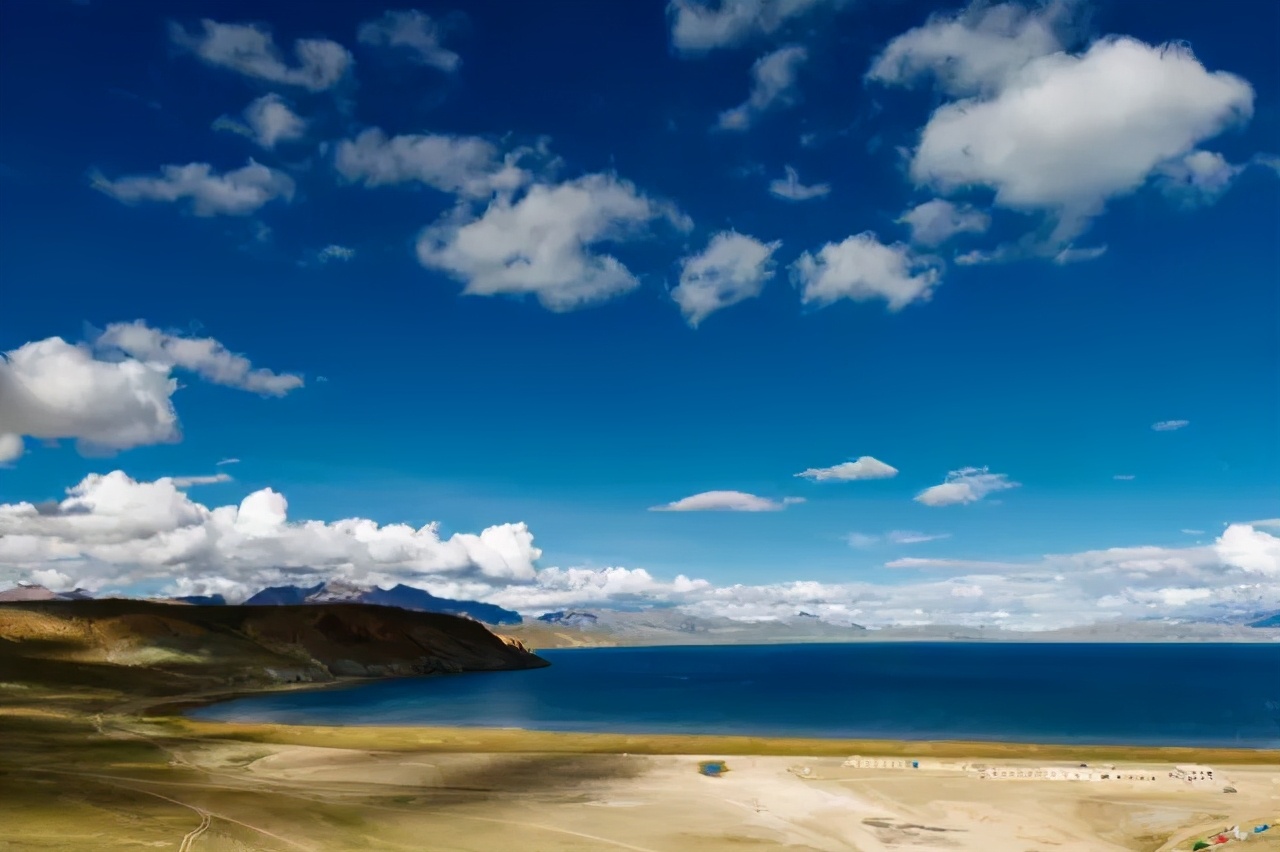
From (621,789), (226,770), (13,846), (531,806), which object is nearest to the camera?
(13,846)

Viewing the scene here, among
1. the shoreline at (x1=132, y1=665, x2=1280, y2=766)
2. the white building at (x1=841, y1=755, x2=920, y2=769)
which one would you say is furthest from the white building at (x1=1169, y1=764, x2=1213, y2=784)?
the white building at (x1=841, y1=755, x2=920, y2=769)

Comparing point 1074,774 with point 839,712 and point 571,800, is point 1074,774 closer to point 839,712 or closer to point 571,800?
point 571,800

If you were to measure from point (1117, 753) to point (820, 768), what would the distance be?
32.8 meters

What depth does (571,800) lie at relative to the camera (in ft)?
169

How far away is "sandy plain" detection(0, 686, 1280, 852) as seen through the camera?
133 feet

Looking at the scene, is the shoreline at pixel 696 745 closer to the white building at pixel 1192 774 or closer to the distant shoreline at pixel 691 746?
the distant shoreline at pixel 691 746

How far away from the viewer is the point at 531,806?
162 ft

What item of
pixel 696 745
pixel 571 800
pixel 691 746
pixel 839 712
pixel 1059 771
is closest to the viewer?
pixel 571 800

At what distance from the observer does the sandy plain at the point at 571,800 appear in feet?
133

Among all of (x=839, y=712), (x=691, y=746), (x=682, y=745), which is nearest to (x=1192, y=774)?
(x=691, y=746)

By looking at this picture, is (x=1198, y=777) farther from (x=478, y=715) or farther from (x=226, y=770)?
(x=478, y=715)

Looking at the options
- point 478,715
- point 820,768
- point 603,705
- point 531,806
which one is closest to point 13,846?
point 531,806

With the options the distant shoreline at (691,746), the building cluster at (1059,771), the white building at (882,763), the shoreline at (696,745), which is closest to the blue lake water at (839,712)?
the shoreline at (696,745)

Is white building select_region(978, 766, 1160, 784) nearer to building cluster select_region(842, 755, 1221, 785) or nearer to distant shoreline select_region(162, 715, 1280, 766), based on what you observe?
building cluster select_region(842, 755, 1221, 785)
